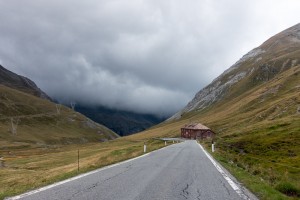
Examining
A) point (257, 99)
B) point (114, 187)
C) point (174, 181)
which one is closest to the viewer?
point (114, 187)

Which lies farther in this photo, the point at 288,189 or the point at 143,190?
the point at 288,189

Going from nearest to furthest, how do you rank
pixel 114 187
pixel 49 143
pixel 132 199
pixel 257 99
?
pixel 132 199
pixel 114 187
pixel 257 99
pixel 49 143

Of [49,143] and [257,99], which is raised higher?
[257,99]

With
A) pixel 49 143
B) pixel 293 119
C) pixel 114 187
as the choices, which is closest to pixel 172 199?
pixel 114 187

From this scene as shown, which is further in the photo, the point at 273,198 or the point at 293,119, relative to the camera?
the point at 293,119

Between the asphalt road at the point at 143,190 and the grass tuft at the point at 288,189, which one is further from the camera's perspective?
the grass tuft at the point at 288,189

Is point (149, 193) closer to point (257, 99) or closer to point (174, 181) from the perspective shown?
point (174, 181)

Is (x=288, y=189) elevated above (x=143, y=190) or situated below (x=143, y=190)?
below

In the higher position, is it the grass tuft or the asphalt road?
the asphalt road

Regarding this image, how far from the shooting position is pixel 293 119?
8975 centimetres

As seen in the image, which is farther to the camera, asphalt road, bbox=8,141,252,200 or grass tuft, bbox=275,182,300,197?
grass tuft, bbox=275,182,300,197

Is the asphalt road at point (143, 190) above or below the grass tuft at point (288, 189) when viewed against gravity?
above

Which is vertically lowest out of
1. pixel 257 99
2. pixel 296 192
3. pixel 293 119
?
pixel 296 192

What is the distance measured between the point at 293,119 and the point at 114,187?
275ft
